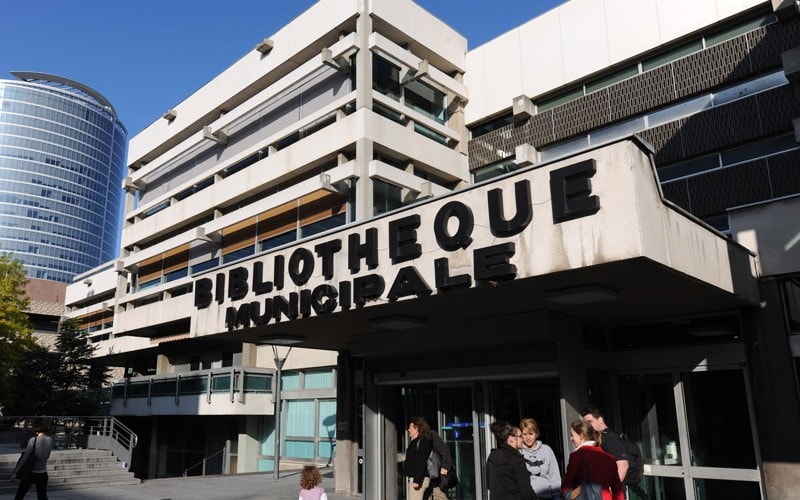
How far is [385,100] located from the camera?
2020cm

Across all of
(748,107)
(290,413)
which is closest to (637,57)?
(748,107)

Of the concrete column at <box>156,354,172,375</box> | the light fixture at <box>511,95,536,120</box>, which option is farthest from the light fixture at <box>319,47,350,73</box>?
the concrete column at <box>156,354,172,375</box>

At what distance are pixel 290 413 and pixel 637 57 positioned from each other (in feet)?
56.4

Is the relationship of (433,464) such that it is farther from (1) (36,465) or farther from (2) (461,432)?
(1) (36,465)

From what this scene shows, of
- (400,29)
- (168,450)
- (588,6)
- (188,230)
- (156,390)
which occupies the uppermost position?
(400,29)

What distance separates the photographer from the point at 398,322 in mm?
10688

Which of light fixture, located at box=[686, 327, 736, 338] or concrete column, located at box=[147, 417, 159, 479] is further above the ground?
light fixture, located at box=[686, 327, 736, 338]

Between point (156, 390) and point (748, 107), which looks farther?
point (156, 390)

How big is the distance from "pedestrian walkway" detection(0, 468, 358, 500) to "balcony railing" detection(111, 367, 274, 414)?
5.59 metres

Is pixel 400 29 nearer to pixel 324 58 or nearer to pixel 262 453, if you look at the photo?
pixel 324 58

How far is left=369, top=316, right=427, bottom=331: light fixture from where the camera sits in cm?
1041

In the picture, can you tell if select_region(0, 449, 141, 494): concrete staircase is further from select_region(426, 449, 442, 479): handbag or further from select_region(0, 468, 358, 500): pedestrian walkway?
select_region(426, 449, 442, 479): handbag

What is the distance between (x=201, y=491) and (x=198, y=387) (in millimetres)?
11140

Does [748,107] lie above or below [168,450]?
above
